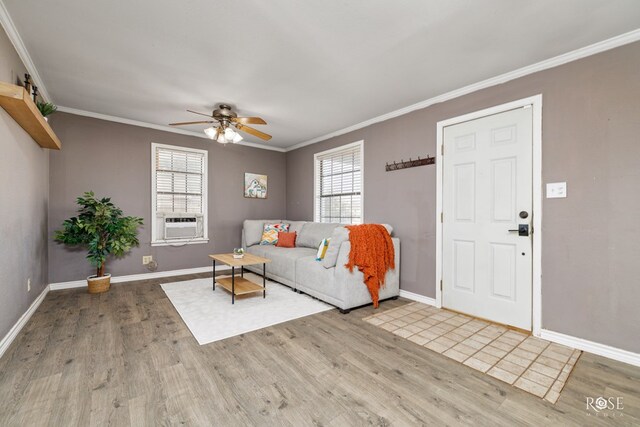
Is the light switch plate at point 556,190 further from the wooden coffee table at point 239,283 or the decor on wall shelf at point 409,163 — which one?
the wooden coffee table at point 239,283

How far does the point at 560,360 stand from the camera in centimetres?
215

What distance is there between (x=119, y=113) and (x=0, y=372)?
341 centimetres


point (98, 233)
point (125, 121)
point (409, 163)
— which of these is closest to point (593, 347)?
point (409, 163)

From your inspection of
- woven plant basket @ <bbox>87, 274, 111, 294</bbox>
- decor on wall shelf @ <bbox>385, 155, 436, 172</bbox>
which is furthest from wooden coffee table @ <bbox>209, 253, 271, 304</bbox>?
decor on wall shelf @ <bbox>385, 155, 436, 172</bbox>

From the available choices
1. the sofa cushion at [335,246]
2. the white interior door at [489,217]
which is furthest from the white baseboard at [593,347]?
the sofa cushion at [335,246]

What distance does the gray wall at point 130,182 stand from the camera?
3.88m

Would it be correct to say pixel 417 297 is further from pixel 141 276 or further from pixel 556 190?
pixel 141 276

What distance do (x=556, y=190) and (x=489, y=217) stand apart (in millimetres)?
601

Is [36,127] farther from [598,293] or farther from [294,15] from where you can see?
[598,293]

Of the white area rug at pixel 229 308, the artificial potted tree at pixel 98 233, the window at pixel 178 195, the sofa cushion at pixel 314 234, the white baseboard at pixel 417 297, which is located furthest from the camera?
the window at pixel 178 195

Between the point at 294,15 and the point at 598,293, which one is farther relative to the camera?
the point at 598,293

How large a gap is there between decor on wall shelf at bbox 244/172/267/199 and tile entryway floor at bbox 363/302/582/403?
11.8 feet

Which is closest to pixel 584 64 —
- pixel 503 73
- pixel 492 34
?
pixel 503 73

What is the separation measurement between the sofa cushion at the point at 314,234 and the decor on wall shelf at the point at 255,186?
142cm
